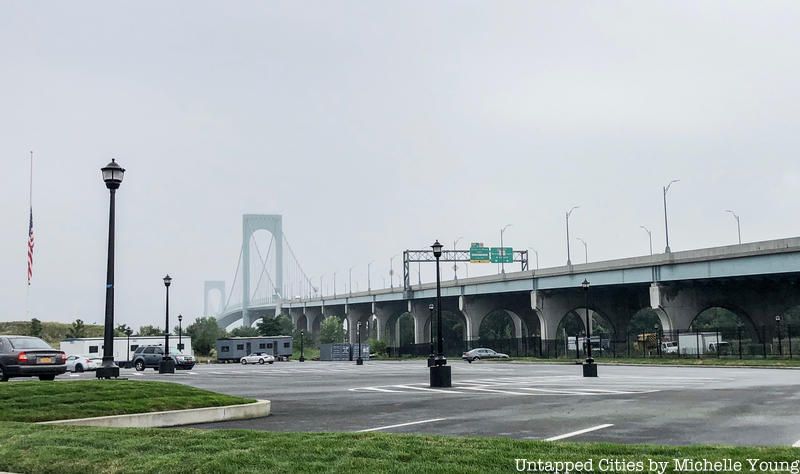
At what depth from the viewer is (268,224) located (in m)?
165

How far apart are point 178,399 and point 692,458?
34.1 ft

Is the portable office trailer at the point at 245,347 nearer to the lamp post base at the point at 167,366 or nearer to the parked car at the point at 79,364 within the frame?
the parked car at the point at 79,364

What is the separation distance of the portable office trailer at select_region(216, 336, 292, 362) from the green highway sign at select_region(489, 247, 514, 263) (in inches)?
1083

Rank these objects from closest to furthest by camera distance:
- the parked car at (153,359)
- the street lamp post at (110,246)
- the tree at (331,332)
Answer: the street lamp post at (110,246), the parked car at (153,359), the tree at (331,332)

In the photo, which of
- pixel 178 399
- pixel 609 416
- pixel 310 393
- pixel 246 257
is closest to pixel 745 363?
pixel 310 393

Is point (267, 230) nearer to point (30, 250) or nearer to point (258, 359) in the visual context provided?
point (258, 359)

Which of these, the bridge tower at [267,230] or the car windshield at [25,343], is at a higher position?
the bridge tower at [267,230]

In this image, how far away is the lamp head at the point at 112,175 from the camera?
62.3ft

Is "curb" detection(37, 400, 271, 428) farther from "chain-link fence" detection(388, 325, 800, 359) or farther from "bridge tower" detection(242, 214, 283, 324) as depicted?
"bridge tower" detection(242, 214, 283, 324)

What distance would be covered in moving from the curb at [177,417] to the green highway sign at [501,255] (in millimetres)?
80131

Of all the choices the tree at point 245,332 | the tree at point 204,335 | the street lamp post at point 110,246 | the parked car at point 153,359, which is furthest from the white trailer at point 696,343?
the tree at point 245,332

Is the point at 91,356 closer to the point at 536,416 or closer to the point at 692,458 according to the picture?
the point at 536,416

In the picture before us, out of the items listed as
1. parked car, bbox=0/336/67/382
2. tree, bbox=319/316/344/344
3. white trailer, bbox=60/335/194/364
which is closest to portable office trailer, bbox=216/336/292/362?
white trailer, bbox=60/335/194/364

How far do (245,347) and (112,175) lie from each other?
69.2m
